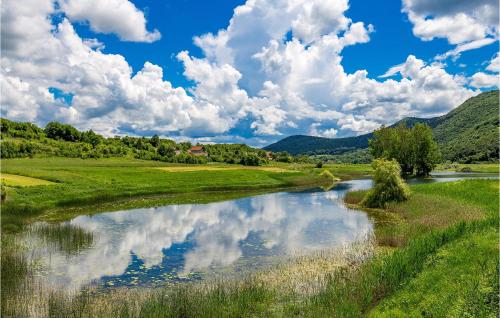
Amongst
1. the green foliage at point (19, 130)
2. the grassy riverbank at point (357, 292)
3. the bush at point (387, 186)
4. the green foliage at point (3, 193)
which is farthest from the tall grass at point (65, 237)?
the green foliage at point (19, 130)

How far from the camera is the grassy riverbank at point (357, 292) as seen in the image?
13.8 metres

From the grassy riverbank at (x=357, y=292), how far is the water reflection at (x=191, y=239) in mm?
3073

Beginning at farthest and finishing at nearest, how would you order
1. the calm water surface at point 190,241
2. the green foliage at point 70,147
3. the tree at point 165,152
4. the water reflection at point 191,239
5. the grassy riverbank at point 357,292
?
1. the tree at point 165,152
2. the green foliage at point 70,147
3. the water reflection at point 191,239
4. the calm water surface at point 190,241
5. the grassy riverbank at point 357,292

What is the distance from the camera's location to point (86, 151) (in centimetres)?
15275

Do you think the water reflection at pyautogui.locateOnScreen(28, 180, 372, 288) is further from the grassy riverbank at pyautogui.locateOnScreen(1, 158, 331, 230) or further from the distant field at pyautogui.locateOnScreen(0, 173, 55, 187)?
the distant field at pyautogui.locateOnScreen(0, 173, 55, 187)

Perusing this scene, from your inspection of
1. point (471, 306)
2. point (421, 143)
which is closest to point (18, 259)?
point (471, 306)

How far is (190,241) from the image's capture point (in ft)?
104

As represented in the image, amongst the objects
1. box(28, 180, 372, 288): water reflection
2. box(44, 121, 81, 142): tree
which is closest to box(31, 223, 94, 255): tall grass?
box(28, 180, 372, 288): water reflection

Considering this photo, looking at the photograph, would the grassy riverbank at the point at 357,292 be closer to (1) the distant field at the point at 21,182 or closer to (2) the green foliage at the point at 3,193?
(2) the green foliage at the point at 3,193

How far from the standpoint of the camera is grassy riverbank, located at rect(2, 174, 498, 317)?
13.8 m

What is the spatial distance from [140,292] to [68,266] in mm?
7504

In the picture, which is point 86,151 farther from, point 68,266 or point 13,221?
point 68,266

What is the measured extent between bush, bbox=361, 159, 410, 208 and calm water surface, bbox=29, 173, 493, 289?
14.2 feet

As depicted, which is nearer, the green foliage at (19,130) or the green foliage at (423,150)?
the green foliage at (423,150)
